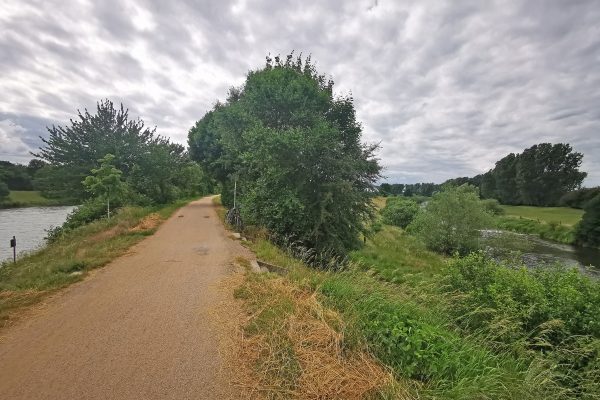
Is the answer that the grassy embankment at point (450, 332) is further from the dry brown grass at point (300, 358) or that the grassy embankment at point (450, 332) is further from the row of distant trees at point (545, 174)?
the row of distant trees at point (545, 174)

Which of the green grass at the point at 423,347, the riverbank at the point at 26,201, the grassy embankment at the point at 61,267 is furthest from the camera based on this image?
the riverbank at the point at 26,201

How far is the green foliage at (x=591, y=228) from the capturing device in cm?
3467

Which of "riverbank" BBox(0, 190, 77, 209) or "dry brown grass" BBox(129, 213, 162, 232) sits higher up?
"dry brown grass" BBox(129, 213, 162, 232)

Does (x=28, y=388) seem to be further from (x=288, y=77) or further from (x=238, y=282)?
(x=288, y=77)

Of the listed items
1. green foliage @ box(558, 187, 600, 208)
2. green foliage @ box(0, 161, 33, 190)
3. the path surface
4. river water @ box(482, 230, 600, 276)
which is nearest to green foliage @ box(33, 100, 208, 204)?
the path surface

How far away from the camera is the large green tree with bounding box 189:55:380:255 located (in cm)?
1276

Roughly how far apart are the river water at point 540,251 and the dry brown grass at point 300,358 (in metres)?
20.4

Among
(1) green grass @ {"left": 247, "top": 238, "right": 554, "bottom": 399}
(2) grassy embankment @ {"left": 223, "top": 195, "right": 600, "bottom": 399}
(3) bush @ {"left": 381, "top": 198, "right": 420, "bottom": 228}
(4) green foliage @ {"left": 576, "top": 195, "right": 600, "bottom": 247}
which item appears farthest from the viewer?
(3) bush @ {"left": 381, "top": 198, "right": 420, "bottom": 228}

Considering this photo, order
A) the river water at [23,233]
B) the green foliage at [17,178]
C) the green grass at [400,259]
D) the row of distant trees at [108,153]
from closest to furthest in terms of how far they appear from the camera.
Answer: the river water at [23,233] < the green grass at [400,259] < the row of distant trees at [108,153] < the green foliage at [17,178]

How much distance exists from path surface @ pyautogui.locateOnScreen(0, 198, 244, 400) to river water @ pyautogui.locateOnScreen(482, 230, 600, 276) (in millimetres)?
21355

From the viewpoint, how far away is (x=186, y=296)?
5.54m

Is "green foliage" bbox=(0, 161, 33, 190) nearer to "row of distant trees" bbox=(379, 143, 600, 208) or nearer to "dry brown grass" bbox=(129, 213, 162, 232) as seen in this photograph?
"dry brown grass" bbox=(129, 213, 162, 232)

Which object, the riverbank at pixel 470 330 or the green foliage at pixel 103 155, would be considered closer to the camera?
the riverbank at pixel 470 330

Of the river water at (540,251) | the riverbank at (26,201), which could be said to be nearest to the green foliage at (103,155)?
the riverbank at (26,201)
